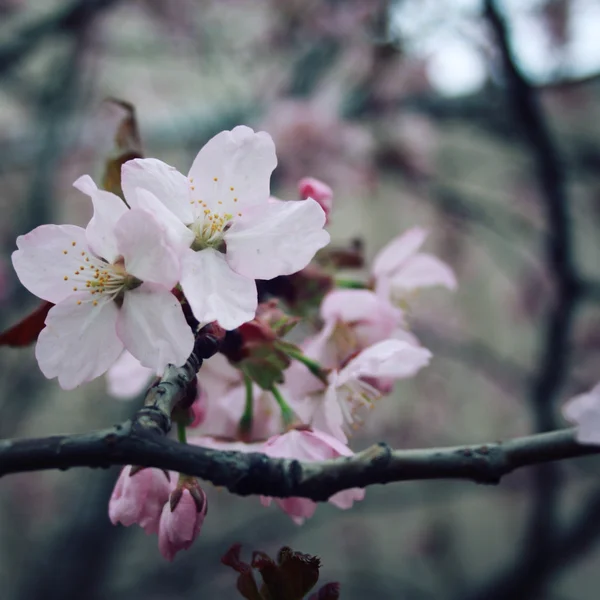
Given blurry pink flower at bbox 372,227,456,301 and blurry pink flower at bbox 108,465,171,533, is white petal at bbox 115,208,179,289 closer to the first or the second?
blurry pink flower at bbox 108,465,171,533

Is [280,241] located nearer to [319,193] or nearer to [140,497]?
[319,193]

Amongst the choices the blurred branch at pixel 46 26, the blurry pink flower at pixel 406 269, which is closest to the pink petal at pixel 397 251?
the blurry pink flower at pixel 406 269

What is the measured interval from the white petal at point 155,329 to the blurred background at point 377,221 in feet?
0.60

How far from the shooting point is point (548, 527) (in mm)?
1669

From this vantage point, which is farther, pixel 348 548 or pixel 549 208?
pixel 348 548

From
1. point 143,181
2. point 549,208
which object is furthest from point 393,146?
point 143,181

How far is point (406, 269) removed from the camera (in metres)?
0.69

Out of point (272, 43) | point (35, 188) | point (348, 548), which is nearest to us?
point (35, 188)

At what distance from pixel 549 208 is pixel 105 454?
4.37 ft

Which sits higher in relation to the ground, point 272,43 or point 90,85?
point 272,43

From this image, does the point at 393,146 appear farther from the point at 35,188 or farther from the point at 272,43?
the point at 35,188

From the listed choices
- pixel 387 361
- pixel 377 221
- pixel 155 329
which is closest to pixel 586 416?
pixel 387 361

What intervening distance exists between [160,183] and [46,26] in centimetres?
141

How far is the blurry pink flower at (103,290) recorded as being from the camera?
1.32 ft
